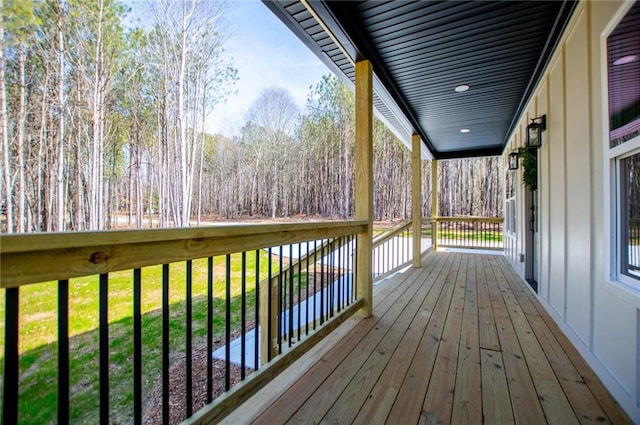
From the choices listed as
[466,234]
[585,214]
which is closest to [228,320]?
[585,214]

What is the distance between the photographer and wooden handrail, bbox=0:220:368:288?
0.65m

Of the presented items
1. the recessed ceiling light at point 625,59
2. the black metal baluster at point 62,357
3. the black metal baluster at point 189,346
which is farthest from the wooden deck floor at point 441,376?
the recessed ceiling light at point 625,59

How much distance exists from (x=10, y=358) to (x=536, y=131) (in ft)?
13.4

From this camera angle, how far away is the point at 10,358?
2.25ft

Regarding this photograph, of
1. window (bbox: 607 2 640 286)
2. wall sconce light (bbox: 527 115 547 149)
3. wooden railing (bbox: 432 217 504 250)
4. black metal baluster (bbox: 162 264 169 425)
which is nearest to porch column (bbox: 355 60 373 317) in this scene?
window (bbox: 607 2 640 286)

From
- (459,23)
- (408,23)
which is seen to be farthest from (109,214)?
(459,23)

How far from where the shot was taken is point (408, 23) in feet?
7.22

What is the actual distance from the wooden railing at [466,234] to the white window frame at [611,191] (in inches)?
222

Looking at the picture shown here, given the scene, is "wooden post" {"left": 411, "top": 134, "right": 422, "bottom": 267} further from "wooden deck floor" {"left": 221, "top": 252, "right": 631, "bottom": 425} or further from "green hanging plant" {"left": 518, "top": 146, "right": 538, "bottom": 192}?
"wooden deck floor" {"left": 221, "top": 252, "right": 631, "bottom": 425}

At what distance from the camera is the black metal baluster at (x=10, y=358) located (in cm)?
67

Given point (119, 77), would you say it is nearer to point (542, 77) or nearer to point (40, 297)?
point (40, 297)

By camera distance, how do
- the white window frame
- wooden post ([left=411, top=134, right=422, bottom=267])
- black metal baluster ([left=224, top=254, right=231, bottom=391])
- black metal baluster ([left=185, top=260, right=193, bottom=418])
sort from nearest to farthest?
black metal baluster ([left=185, top=260, right=193, bottom=418]) < black metal baluster ([left=224, top=254, right=231, bottom=391]) < the white window frame < wooden post ([left=411, top=134, right=422, bottom=267])

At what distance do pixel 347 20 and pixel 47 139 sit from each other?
4.40 metres

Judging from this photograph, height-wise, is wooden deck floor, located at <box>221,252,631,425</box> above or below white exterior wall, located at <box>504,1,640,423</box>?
below
